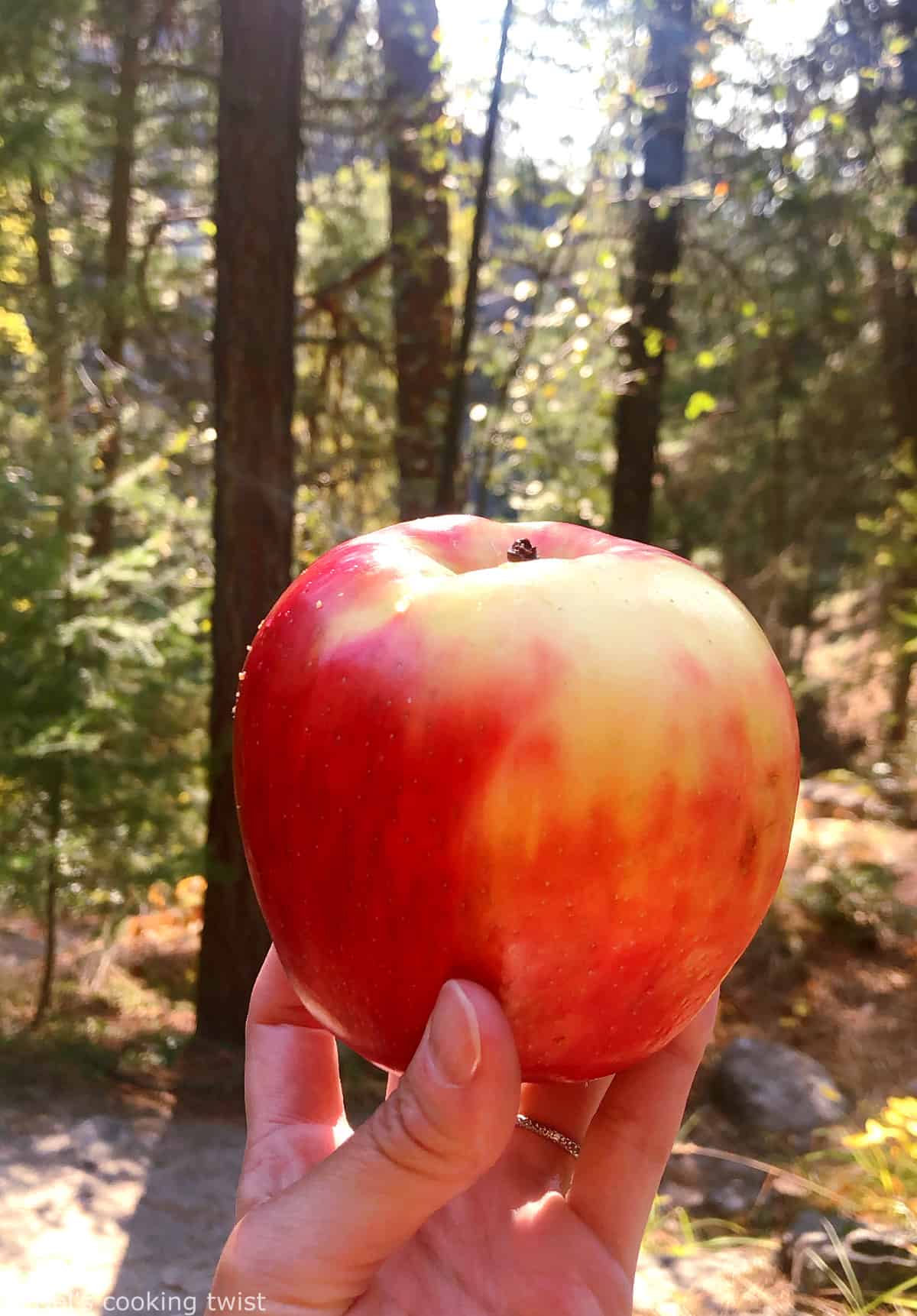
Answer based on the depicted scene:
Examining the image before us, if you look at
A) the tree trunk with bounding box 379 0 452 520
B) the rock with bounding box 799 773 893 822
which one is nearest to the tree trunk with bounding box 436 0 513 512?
the tree trunk with bounding box 379 0 452 520

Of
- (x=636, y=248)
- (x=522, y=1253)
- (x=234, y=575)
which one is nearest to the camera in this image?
(x=522, y=1253)

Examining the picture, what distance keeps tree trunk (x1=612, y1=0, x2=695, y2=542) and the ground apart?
11.0 ft

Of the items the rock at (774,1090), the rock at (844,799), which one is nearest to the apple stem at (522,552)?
the rock at (774,1090)

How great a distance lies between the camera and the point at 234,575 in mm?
4383

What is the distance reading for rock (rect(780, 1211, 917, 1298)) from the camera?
2936mm

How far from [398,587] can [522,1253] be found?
1062 millimetres

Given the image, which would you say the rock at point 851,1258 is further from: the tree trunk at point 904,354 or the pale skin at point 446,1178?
the tree trunk at point 904,354

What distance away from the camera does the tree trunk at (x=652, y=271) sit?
613cm

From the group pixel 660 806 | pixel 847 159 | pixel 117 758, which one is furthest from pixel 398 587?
pixel 847 159

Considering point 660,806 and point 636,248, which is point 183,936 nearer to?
point 636,248

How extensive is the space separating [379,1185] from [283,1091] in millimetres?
483

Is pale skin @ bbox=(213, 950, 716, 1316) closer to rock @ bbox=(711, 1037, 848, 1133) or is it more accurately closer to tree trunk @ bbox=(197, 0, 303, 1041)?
tree trunk @ bbox=(197, 0, 303, 1041)

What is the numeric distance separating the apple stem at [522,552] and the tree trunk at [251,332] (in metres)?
3.26

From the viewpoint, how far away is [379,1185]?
1175 mm
